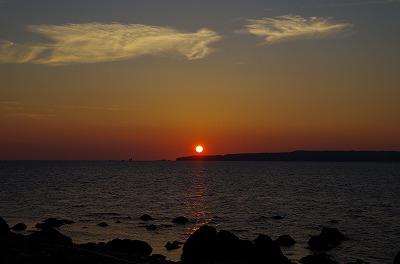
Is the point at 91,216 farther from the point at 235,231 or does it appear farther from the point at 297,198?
the point at 297,198

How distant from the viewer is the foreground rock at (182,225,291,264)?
33.9 metres

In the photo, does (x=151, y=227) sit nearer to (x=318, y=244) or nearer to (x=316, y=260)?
(x=318, y=244)

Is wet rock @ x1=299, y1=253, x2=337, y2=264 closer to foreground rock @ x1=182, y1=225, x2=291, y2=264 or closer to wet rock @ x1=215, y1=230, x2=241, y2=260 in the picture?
foreground rock @ x1=182, y1=225, x2=291, y2=264

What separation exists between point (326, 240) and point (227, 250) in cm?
1366

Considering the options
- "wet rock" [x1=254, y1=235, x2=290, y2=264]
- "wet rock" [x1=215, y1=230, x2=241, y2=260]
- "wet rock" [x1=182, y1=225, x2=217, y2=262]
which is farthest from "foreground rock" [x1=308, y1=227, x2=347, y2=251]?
"wet rock" [x1=182, y1=225, x2=217, y2=262]

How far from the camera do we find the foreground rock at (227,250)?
33.9 metres

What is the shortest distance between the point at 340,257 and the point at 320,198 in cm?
5751

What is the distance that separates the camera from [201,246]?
114 feet

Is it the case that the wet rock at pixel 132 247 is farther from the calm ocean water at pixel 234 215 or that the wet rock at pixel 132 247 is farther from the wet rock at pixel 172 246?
the wet rock at pixel 172 246

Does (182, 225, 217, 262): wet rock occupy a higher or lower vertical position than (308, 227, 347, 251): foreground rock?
higher

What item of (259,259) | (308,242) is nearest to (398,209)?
(308,242)

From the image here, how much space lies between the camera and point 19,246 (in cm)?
2439

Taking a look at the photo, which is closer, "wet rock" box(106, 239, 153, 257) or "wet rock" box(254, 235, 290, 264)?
"wet rock" box(254, 235, 290, 264)

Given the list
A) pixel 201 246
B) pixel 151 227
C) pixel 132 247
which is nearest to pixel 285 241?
pixel 201 246
